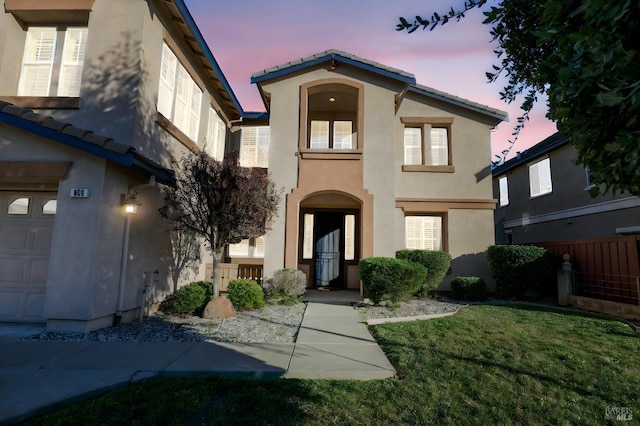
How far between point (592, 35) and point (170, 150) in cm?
917

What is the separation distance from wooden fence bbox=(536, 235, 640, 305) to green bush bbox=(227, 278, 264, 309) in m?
9.28

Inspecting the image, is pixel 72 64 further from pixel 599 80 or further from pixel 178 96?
pixel 599 80

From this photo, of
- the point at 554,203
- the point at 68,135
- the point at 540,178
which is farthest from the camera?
the point at 540,178

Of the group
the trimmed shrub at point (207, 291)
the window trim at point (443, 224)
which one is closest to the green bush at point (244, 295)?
the trimmed shrub at point (207, 291)

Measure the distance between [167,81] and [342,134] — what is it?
20.8 ft

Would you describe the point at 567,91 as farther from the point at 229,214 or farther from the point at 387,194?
the point at 387,194

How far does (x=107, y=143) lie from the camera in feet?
20.9

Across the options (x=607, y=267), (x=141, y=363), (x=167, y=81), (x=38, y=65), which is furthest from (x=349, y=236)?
(x=38, y=65)

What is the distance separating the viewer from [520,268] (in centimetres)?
1045

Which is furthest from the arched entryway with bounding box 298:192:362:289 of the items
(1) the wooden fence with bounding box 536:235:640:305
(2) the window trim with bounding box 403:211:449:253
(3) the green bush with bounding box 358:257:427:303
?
(1) the wooden fence with bounding box 536:235:640:305

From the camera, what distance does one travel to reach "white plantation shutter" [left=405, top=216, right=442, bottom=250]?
11.8 meters

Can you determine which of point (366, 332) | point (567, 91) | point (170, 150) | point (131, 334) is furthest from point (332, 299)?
point (567, 91)

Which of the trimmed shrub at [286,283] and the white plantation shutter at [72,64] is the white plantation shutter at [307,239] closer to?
the trimmed shrub at [286,283]

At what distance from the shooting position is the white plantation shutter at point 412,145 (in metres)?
12.3
